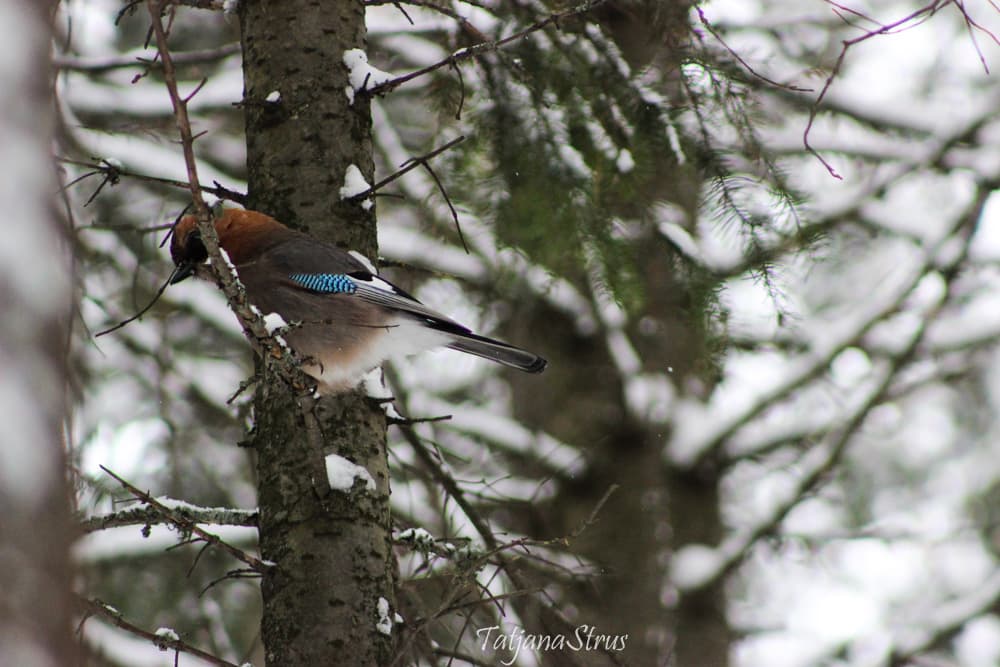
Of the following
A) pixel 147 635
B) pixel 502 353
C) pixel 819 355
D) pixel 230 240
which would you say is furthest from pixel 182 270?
pixel 819 355

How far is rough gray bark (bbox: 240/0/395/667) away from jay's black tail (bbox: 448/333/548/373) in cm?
64

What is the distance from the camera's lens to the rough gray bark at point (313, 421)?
111 inches

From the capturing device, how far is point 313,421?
2.58m

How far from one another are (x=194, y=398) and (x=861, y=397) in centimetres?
386

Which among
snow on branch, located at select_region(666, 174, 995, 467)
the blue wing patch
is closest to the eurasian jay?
the blue wing patch

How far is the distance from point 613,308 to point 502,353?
2881 millimetres

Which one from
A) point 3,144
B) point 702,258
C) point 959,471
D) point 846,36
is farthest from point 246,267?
point 959,471

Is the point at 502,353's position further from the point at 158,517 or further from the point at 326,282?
the point at 158,517

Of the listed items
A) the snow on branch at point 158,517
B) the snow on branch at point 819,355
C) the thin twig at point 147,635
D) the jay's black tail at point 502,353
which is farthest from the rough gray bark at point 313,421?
the snow on branch at point 819,355

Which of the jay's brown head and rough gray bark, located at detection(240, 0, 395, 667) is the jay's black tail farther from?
the jay's brown head

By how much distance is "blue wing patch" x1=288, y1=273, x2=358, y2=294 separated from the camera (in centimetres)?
349

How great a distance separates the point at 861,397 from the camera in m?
5.83

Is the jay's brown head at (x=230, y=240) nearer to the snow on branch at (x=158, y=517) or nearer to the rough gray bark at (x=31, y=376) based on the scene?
the snow on branch at (x=158, y=517)

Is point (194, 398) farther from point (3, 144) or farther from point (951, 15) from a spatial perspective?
point (951, 15)
